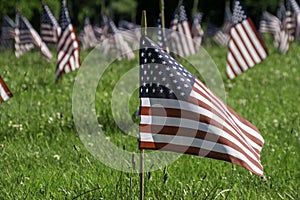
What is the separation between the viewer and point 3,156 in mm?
5895

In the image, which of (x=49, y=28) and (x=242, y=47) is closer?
(x=242, y=47)

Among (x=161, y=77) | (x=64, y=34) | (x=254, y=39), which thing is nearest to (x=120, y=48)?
(x=64, y=34)

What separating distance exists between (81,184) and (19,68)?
741cm

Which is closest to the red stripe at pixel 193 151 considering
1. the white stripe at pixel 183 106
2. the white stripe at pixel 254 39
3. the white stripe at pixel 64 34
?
the white stripe at pixel 183 106

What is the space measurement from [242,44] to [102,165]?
400 centimetres

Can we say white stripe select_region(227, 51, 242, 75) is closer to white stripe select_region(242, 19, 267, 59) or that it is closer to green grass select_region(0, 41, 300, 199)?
white stripe select_region(242, 19, 267, 59)

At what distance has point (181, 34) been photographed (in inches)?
536

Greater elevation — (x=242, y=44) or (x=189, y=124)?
(x=189, y=124)

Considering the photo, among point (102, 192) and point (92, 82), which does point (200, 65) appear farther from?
point (102, 192)

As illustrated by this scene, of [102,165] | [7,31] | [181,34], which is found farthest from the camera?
[7,31]

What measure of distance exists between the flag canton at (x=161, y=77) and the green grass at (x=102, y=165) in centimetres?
83

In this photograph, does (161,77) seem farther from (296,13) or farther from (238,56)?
(296,13)

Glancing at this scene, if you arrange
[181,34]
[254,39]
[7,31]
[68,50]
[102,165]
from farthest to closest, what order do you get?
[7,31] → [181,34] → [68,50] → [254,39] → [102,165]

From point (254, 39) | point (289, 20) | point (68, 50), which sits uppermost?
point (254, 39)
